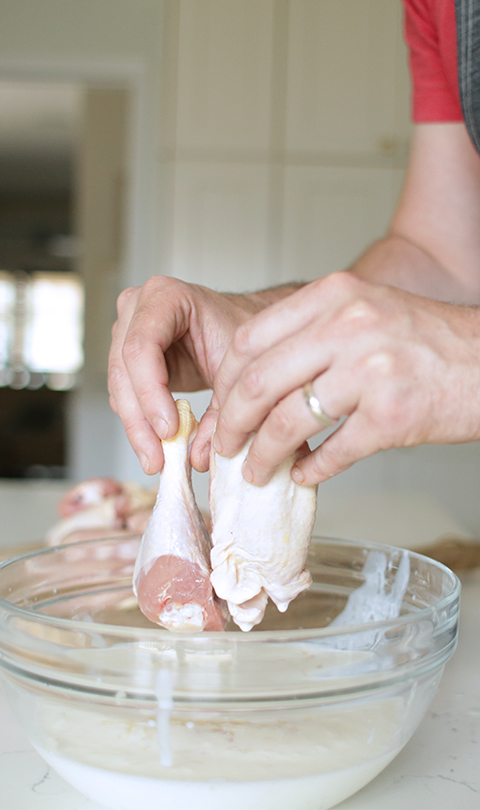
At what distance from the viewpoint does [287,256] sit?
121 inches

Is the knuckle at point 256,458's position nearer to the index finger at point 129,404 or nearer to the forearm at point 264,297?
the index finger at point 129,404

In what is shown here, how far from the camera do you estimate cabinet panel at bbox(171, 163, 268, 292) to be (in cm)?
304

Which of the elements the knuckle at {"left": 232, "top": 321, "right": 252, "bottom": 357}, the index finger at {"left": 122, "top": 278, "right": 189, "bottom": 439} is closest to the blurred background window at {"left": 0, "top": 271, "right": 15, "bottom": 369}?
the index finger at {"left": 122, "top": 278, "right": 189, "bottom": 439}

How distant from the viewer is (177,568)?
0.59 m

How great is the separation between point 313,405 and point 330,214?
2722mm

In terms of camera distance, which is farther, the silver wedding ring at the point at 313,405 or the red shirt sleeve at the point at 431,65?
the red shirt sleeve at the point at 431,65

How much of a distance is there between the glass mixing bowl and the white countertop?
1.4 inches

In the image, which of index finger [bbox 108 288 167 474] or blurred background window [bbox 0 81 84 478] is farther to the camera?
blurred background window [bbox 0 81 84 478]

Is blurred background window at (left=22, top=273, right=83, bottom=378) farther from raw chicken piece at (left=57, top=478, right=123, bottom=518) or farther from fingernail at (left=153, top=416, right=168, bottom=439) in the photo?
fingernail at (left=153, top=416, right=168, bottom=439)

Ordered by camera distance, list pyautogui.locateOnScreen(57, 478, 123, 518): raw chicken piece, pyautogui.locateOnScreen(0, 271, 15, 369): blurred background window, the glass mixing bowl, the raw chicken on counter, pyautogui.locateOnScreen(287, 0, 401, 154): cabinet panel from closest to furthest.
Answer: the glass mixing bowl
the raw chicken on counter
pyautogui.locateOnScreen(57, 478, 123, 518): raw chicken piece
pyautogui.locateOnScreen(287, 0, 401, 154): cabinet panel
pyautogui.locateOnScreen(0, 271, 15, 369): blurred background window

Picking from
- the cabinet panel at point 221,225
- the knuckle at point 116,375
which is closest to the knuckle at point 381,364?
the knuckle at point 116,375

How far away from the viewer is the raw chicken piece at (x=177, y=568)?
582 mm

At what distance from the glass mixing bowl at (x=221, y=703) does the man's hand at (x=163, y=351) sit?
218 mm

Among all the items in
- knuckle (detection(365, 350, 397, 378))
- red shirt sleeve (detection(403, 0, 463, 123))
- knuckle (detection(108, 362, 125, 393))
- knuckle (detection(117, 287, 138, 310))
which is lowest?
knuckle (detection(108, 362, 125, 393))
